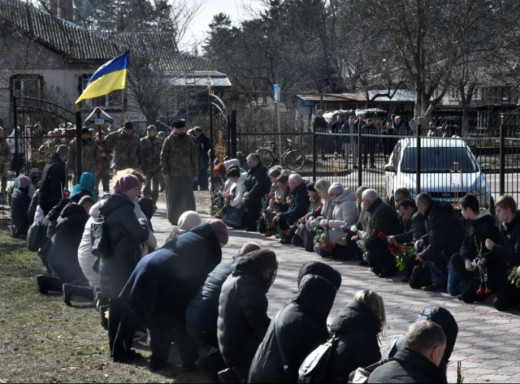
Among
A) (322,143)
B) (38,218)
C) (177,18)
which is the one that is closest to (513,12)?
(177,18)

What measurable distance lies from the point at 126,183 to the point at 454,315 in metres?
4.02

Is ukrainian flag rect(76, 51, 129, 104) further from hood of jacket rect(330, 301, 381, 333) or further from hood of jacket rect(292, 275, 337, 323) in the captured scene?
hood of jacket rect(330, 301, 381, 333)

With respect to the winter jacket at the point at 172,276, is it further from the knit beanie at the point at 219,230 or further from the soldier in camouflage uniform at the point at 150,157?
the soldier in camouflage uniform at the point at 150,157

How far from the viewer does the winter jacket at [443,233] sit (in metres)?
12.4

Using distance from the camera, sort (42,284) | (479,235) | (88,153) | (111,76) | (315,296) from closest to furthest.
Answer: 1. (315,296)
2. (479,235)
3. (42,284)
4. (111,76)
5. (88,153)

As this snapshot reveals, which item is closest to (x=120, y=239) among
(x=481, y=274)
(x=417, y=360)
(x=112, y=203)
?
(x=112, y=203)

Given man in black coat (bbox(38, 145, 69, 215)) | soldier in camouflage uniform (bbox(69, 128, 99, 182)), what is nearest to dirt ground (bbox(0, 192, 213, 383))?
man in black coat (bbox(38, 145, 69, 215))

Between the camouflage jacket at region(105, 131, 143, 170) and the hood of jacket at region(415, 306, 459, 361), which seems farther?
the camouflage jacket at region(105, 131, 143, 170)

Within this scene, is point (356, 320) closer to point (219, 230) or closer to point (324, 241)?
point (219, 230)

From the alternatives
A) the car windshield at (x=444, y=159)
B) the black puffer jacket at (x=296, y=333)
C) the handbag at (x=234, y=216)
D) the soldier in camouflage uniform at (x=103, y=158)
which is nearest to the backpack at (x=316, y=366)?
the black puffer jacket at (x=296, y=333)

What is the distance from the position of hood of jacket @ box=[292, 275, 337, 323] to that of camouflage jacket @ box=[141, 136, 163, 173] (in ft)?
48.7

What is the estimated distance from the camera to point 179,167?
1908 centimetres

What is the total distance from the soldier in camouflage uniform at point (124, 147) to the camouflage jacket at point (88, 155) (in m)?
0.41

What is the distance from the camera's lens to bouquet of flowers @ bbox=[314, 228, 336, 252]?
49.9 ft
